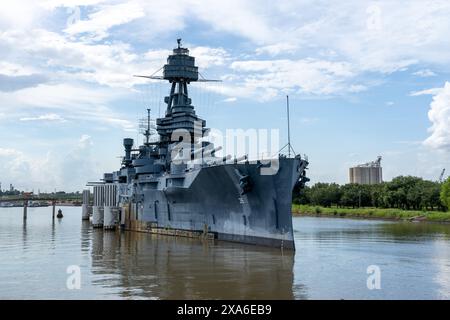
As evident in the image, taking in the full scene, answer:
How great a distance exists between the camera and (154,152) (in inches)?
1635

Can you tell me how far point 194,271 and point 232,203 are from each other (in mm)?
8996

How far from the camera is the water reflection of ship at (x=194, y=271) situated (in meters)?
→ 15.6

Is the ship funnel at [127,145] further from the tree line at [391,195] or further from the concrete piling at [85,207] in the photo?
the tree line at [391,195]

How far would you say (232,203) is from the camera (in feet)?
92.5

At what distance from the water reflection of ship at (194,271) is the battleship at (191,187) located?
1.49 metres

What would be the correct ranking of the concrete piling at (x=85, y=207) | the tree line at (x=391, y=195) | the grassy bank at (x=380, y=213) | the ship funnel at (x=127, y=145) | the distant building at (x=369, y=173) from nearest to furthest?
the ship funnel at (x=127, y=145), the grassy bank at (x=380, y=213), the concrete piling at (x=85, y=207), the tree line at (x=391, y=195), the distant building at (x=369, y=173)

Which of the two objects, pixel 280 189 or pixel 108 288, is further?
pixel 280 189

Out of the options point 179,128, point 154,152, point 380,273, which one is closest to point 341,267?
point 380,273

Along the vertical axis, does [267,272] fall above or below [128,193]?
below

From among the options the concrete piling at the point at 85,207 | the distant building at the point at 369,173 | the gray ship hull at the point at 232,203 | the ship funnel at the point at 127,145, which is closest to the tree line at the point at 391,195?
the ship funnel at the point at 127,145
